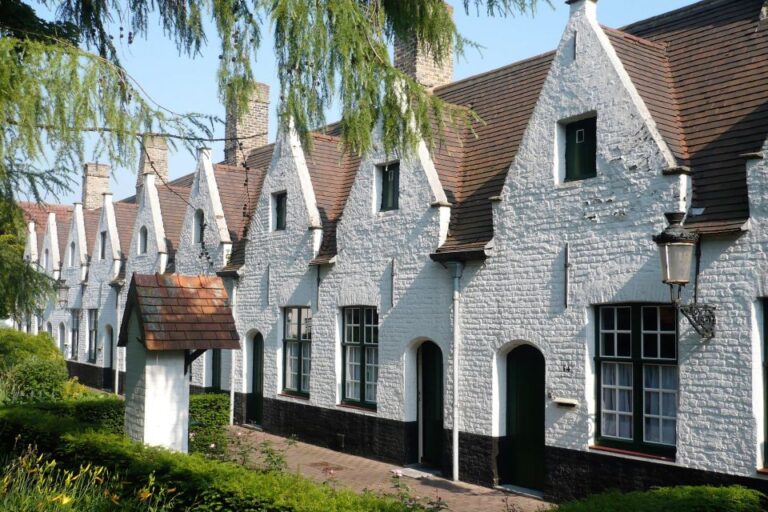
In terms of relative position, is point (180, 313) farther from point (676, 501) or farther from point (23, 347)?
point (23, 347)

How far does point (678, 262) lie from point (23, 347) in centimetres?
1944

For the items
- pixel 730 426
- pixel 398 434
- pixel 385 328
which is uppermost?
pixel 385 328

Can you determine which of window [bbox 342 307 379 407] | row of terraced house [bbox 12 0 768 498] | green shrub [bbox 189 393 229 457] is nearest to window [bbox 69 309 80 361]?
row of terraced house [bbox 12 0 768 498]

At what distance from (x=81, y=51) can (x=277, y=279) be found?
39.8 ft

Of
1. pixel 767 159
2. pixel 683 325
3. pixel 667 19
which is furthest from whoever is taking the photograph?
pixel 667 19

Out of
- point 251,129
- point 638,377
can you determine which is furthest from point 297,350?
point 251,129

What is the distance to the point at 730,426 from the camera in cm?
1002

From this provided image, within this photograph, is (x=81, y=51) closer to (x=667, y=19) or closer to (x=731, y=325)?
(x=731, y=325)

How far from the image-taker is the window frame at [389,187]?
15.6 metres

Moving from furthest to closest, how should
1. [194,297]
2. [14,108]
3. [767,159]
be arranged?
[194,297], [767,159], [14,108]

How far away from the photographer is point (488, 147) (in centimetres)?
1507

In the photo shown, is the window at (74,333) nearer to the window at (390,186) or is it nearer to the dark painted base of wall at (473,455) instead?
the dark painted base of wall at (473,455)

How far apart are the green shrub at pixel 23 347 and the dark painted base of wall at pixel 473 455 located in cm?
746

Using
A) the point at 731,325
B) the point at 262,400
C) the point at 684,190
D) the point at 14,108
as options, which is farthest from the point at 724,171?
the point at 262,400
